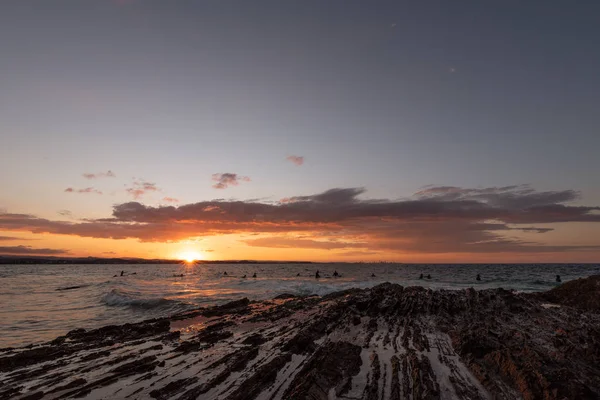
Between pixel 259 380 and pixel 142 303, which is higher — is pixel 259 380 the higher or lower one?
the higher one

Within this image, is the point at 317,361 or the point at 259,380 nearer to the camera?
the point at 259,380

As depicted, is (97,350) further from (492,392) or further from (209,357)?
(492,392)

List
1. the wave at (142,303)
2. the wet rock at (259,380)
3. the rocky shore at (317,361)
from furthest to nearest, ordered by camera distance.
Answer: the wave at (142,303)
the rocky shore at (317,361)
the wet rock at (259,380)

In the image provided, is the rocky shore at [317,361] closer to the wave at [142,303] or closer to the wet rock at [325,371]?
the wet rock at [325,371]

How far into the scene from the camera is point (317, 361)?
1066cm

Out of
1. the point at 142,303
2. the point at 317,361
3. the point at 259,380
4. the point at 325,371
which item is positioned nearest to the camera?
the point at 259,380

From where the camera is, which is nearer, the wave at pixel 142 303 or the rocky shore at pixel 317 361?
the rocky shore at pixel 317 361

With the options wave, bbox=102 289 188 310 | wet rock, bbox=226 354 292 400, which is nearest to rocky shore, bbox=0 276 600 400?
wet rock, bbox=226 354 292 400

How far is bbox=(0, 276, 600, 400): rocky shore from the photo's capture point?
8617 millimetres

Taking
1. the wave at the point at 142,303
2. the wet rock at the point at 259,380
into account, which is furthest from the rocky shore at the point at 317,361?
the wave at the point at 142,303

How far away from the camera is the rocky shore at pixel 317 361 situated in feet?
28.3

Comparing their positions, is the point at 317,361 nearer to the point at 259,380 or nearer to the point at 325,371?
the point at 325,371

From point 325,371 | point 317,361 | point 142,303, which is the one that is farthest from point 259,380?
point 142,303

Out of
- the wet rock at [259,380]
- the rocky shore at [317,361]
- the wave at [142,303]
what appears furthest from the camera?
the wave at [142,303]
